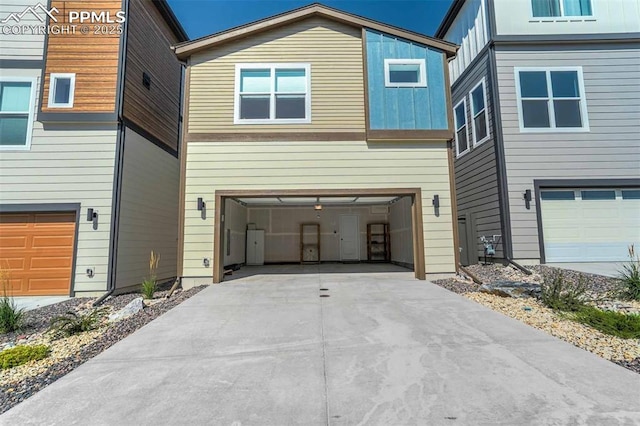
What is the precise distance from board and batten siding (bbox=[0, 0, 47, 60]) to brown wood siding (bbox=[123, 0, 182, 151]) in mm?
1943

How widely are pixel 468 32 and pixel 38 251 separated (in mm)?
13081

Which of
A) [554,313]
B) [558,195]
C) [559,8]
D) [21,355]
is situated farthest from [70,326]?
[559,8]

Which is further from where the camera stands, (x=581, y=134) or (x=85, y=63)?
(x=581, y=134)

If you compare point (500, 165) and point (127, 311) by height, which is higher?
point (500, 165)

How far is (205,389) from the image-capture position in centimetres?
260

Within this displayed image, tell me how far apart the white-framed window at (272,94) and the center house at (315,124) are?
0.03m

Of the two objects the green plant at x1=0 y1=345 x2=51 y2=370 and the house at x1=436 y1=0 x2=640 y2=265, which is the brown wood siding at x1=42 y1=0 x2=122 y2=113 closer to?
the green plant at x1=0 y1=345 x2=51 y2=370

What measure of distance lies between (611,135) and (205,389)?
10.7m

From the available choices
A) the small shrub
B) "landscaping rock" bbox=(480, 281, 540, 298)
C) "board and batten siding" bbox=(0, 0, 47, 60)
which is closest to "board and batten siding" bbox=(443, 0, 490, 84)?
"landscaping rock" bbox=(480, 281, 540, 298)

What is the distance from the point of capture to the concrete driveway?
2232mm

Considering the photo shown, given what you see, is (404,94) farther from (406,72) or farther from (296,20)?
(296,20)

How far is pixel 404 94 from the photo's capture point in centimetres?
793

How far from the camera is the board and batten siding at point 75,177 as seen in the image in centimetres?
704

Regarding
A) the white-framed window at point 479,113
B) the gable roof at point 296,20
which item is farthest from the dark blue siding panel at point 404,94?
the white-framed window at point 479,113
